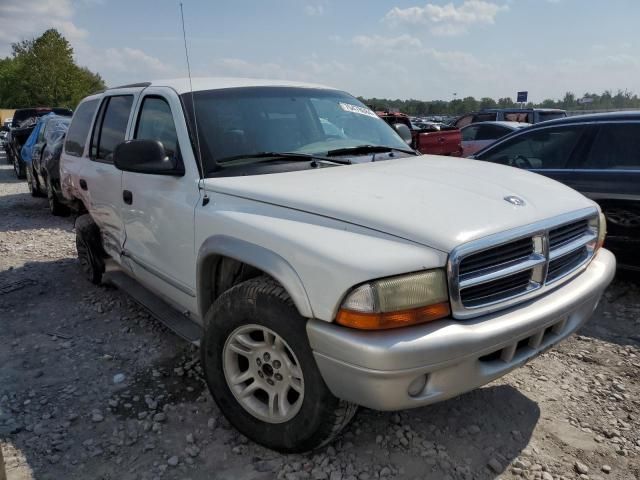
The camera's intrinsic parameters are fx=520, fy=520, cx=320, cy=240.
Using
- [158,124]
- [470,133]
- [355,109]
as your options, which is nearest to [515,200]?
[355,109]

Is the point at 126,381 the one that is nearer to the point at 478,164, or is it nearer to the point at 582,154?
the point at 478,164

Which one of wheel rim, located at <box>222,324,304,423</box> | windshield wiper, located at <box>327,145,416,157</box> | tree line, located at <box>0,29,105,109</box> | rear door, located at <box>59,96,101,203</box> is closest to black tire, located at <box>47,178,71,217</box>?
rear door, located at <box>59,96,101,203</box>

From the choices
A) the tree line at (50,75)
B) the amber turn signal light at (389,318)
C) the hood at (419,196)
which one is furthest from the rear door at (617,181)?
the tree line at (50,75)

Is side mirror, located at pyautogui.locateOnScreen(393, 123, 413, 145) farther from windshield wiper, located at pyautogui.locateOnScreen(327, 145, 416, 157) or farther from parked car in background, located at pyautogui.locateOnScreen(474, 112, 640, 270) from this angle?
parked car in background, located at pyautogui.locateOnScreen(474, 112, 640, 270)

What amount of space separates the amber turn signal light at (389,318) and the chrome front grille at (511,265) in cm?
10

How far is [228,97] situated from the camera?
331cm

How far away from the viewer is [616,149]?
15.4 ft

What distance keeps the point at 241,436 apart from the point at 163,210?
4.66ft

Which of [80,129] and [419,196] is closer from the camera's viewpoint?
[419,196]

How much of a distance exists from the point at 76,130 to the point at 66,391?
9.40 feet

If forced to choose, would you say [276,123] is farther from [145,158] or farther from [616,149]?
[616,149]

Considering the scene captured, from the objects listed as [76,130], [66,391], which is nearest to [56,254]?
[76,130]

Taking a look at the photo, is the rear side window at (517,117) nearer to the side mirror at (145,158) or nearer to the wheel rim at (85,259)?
the wheel rim at (85,259)

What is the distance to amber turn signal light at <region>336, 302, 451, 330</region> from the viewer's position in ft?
6.70
